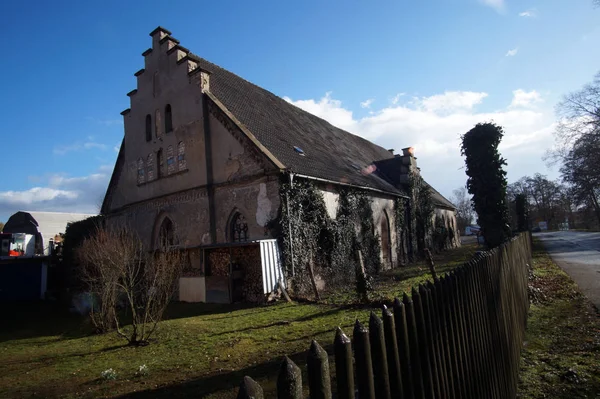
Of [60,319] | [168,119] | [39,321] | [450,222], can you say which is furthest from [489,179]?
[450,222]

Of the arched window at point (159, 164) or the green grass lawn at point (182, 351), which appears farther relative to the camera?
the arched window at point (159, 164)

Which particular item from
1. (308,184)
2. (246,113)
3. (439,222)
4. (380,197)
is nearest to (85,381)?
(308,184)

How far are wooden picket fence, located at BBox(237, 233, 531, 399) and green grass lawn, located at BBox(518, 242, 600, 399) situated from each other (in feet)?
1.43

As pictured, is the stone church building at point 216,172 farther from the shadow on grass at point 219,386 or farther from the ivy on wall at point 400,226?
the shadow on grass at point 219,386

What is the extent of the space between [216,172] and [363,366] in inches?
603

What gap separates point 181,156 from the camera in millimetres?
18219

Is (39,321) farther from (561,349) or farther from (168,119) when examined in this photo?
(561,349)

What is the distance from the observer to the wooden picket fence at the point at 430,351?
69.3 inches

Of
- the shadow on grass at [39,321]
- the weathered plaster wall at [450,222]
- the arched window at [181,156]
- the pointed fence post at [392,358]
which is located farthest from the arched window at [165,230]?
the weathered plaster wall at [450,222]

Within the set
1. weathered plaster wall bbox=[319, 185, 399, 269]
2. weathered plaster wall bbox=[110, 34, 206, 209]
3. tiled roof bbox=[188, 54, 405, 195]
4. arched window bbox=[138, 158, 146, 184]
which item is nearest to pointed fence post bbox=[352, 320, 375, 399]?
tiled roof bbox=[188, 54, 405, 195]

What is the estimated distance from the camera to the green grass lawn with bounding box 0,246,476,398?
236 inches

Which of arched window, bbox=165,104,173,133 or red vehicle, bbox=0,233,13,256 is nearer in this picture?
arched window, bbox=165,104,173,133

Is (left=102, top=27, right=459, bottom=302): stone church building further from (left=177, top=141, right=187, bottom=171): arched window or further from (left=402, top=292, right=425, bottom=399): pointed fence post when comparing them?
(left=402, top=292, right=425, bottom=399): pointed fence post

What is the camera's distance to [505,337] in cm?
493
